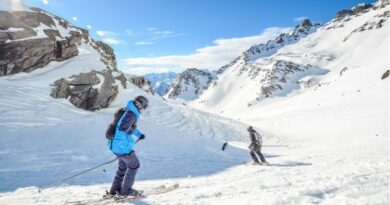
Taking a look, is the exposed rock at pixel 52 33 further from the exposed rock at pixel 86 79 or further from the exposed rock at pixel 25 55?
the exposed rock at pixel 86 79

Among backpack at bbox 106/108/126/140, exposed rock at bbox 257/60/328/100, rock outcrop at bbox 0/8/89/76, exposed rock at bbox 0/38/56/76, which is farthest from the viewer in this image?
exposed rock at bbox 257/60/328/100

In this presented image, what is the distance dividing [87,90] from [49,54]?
497 cm

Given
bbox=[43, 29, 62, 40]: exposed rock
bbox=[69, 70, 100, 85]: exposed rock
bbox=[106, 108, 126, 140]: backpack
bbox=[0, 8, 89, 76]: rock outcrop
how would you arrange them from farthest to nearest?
1. bbox=[43, 29, 62, 40]: exposed rock
2. bbox=[69, 70, 100, 85]: exposed rock
3. bbox=[0, 8, 89, 76]: rock outcrop
4. bbox=[106, 108, 126, 140]: backpack

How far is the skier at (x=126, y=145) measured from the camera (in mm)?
8266

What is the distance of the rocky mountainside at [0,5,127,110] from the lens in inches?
1088

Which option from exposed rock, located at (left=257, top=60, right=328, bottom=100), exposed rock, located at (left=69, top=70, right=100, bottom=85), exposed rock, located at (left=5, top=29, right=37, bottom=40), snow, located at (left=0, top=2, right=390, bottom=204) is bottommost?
snow, located at (left=0, top=2, right=390, bottom=204)

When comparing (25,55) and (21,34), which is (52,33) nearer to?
(21,34)

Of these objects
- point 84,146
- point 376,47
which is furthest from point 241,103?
point 84,146

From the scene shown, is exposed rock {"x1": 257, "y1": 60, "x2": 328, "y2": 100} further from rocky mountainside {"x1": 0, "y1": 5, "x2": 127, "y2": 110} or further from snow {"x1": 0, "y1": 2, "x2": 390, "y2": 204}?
rocky mountainside {"x1": 0, "y1": 5, "x2": 127, "y2": 110}

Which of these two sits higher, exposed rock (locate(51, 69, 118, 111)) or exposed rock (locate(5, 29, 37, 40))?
exposed rock (locate(5, 29, 37, 40))

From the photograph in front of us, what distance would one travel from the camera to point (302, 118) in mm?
46125

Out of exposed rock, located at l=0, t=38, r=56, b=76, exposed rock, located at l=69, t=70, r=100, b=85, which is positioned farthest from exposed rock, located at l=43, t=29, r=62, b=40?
exposed rock, located at l=69, t=70, r=100, b=85

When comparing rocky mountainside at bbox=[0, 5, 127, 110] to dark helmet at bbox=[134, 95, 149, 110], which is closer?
dark helmet at bbox=[134, 95, 149, 110]

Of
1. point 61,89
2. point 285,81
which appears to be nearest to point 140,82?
point 61,89
